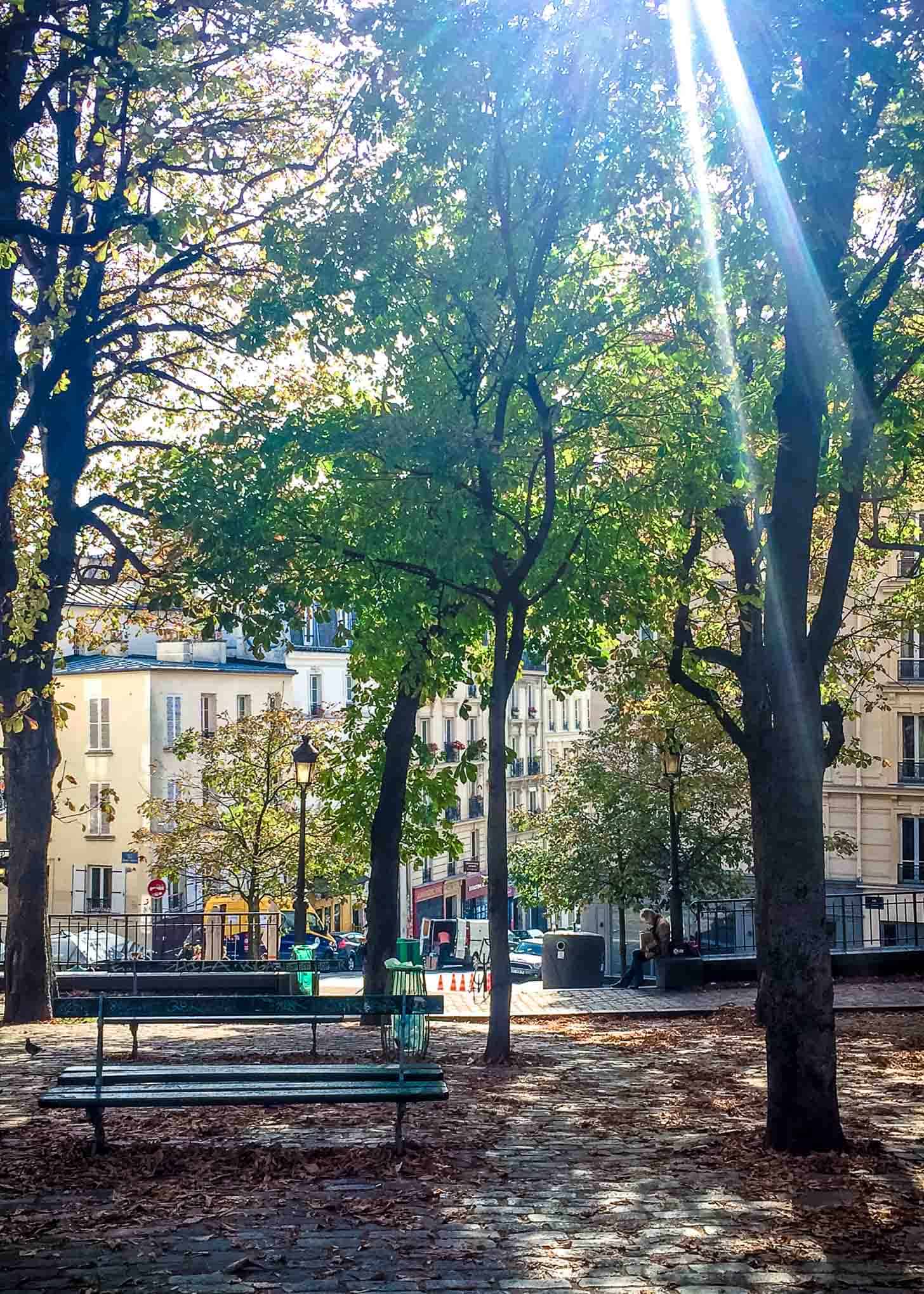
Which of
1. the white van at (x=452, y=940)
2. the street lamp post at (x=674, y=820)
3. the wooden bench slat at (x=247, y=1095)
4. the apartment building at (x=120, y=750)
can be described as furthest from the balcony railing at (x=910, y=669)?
the wooden bench slat at (x=247, y=1095)

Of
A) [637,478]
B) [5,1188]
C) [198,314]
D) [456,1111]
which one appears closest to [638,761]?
[198,314]

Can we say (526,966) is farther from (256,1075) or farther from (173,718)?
(256,1075)

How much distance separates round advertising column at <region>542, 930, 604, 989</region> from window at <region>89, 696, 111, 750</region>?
Result: 28.3 meters

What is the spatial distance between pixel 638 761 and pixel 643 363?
83.0 ft

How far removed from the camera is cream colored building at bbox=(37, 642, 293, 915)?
1900 inches

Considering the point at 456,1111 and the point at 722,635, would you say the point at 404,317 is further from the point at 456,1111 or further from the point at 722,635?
the point at 722,635

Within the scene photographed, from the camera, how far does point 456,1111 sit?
32.2 ft

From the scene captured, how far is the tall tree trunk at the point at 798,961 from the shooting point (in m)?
8.31

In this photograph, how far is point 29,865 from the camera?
58.6 ft

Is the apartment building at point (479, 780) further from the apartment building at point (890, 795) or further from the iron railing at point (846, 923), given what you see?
the apartment building at point (890, 795)

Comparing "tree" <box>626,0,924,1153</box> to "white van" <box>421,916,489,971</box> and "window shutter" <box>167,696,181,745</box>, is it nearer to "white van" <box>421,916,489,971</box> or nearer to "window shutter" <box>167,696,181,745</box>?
"white van" <box>421,916,489,971</box>

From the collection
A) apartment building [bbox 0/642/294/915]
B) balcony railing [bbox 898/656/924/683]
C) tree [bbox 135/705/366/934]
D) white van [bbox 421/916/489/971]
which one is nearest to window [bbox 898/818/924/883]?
balcony railing [bbox 898/656/924/683]

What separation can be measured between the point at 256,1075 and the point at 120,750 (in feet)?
139

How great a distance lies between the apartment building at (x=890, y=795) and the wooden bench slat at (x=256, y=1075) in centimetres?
3606
